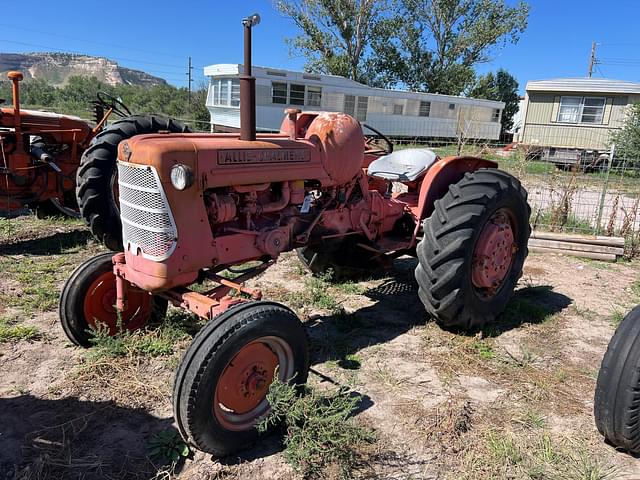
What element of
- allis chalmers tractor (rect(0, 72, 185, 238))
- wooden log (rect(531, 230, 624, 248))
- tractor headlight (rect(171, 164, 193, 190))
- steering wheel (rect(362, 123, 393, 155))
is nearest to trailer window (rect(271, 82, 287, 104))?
allis chalmers tractor (rect(0, 72, 185, 238))

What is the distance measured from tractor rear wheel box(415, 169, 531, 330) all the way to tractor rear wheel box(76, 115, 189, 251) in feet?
9.46

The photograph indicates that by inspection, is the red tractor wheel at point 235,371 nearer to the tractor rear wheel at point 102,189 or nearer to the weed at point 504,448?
the weed at point 504,448

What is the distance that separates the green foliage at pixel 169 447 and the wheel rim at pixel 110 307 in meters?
1.11

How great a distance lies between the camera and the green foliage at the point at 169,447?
262 centimetres

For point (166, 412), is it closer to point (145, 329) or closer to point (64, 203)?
point (145, 329)

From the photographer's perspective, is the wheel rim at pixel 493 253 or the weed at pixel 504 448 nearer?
the weed at pixel 504 448

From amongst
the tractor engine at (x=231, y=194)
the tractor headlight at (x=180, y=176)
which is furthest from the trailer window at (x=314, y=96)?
the tractor headlight at (x=180, y=176)

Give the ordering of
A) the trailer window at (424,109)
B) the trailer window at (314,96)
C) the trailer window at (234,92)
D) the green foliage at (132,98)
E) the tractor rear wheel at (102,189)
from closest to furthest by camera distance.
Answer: the tractor rear wheel at (102,189), the trailer window at (234,92), the trailer window at (314,96), the trailer window at (424,109), the green foliage at (132,98)

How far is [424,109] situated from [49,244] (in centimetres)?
2133

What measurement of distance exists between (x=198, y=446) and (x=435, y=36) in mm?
33629

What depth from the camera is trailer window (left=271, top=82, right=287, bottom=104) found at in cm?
1900

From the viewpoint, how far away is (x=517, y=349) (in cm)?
396

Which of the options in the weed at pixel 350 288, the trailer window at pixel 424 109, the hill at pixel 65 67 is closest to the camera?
the weed at pixel 350 288

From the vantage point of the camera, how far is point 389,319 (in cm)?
445
